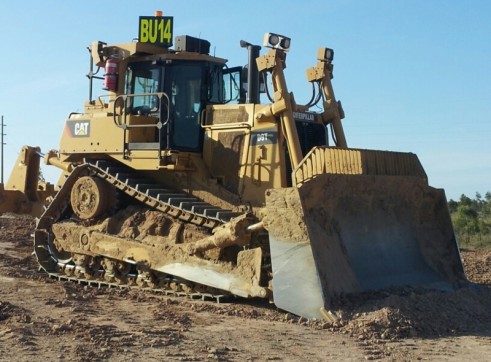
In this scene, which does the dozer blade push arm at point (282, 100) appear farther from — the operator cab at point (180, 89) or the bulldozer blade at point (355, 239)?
the operator cab at point (180, 89)

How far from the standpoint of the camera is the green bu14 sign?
1082cm

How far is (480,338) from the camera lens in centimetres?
697

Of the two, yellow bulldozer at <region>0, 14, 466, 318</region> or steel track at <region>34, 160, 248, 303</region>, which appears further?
steel track at <region>34, 160, 248, 303</region>

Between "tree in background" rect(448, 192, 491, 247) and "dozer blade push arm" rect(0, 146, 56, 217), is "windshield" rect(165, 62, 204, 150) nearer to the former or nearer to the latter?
"dozer blade push arm" rect(0, 146, 56, 217)

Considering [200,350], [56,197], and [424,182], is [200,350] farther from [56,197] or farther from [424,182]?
[56,197]

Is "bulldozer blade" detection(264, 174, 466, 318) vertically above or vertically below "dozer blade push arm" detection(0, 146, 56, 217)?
below

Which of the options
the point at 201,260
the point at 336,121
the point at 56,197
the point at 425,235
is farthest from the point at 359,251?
the point at 56,197

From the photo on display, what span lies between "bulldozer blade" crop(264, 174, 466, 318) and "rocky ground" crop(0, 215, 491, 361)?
0.32m

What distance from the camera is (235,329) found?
7.05 meters

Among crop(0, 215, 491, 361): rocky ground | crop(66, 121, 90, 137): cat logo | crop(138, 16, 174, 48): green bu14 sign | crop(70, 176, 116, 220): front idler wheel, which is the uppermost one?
crop(138, 16, 174, 48): green bu14 sign

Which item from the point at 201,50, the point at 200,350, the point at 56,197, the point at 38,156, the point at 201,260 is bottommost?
the point at 200,350

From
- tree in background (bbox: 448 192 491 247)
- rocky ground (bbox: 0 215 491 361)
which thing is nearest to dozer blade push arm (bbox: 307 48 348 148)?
rocky ground (bbox: 0 215 491 361)

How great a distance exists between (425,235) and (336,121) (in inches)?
88.8

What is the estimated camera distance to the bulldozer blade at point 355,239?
7621 millimetres
